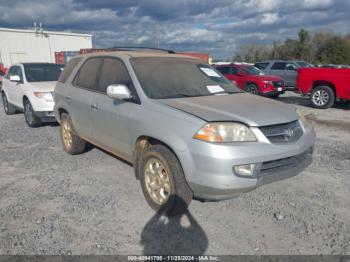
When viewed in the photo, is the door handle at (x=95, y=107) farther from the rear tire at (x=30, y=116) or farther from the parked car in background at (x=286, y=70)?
the parked car in background at (x=286, y=70)

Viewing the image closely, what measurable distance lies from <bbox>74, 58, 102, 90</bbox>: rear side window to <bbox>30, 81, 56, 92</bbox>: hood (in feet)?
8.17

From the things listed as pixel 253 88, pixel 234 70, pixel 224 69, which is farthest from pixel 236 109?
pixel 224 69

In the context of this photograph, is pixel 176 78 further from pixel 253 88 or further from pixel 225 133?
pixel 253 88

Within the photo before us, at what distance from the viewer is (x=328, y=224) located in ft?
10.3

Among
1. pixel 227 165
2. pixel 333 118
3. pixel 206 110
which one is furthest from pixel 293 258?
pixel 333 118

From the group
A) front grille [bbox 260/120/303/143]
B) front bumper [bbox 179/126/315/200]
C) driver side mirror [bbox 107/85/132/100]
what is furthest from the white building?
front grille [bbox 260/120/303/143]

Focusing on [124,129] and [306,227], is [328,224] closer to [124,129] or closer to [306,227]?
[306,227]

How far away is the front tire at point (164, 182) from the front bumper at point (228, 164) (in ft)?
0.40

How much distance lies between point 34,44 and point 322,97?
1294 inches

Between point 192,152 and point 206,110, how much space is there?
0.51 metres

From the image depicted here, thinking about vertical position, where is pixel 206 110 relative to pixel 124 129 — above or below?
above

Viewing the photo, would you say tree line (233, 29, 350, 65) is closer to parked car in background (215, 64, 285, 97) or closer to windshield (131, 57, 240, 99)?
parked car in background (215, 64, 285, 97)

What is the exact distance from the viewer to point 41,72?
8.07 m

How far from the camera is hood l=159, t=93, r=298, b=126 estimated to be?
296 cm
